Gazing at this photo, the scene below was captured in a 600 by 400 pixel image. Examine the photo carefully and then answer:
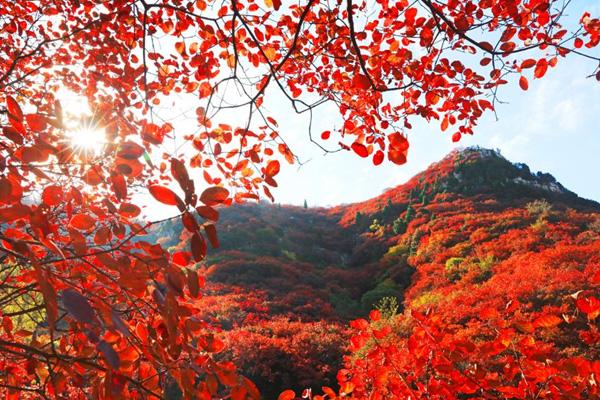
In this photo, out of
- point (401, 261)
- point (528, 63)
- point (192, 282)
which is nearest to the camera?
point (192, 282)

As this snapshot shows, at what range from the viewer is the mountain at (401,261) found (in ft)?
27.4

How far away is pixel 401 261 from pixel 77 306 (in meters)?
17.0

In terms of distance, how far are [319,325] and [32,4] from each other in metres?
9.12

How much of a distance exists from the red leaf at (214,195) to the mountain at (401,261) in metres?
7.28

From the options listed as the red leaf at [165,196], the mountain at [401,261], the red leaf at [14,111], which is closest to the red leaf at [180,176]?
the red leaf at [165,196]

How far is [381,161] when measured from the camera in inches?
86.4

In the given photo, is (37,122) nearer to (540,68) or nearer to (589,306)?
(589,306)

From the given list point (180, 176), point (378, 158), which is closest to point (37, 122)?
point (180, 176)

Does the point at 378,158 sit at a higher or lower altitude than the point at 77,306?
higher

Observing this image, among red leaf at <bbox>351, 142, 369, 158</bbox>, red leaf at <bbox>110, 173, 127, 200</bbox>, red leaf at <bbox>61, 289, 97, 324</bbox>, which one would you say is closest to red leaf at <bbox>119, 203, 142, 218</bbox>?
red leaf at <bbox>110, 173, 127, 200</bbox>

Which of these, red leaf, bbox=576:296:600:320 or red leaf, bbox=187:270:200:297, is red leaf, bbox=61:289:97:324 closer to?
red leaf, bbox=187:270:200:297

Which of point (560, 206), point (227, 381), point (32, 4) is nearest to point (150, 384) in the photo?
point (227, 381)

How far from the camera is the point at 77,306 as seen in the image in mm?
830

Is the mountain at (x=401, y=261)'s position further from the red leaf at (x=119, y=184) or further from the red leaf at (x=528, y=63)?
the red leaf at (x=119, y=184)
